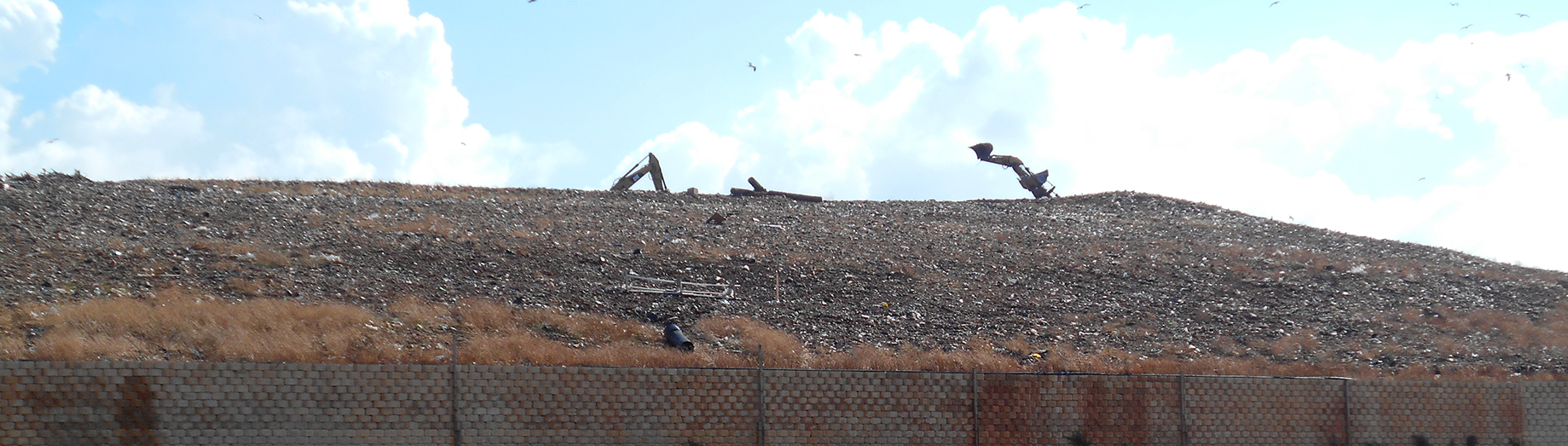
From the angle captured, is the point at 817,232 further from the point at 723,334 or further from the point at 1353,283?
the point at 1353,283

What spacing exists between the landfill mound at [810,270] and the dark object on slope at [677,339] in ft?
2.70

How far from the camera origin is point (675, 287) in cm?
1739

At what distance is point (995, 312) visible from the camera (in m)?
17.8

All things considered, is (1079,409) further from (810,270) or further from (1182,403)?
(810,270)

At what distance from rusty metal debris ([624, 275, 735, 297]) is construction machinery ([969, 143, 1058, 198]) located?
64.4ft

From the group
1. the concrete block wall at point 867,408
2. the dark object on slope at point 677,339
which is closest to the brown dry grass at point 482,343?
the dark object on slope at point 677,339

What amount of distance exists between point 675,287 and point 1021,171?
2098cm

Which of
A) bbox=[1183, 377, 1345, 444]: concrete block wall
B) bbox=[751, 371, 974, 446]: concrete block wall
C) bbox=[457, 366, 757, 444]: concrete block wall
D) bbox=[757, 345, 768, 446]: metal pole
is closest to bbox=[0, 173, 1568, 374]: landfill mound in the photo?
bbox=[1183, 377, 1345, 444]: concrete block wall

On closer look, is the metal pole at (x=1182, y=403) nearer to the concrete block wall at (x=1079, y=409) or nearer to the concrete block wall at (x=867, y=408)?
the concrete block wall at (x=1079, y=409)

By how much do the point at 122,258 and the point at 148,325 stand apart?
12.3ft

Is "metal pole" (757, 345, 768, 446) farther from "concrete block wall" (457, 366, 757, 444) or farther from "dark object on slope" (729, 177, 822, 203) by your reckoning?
"dark object on slope" (729, 177, 822, 203)

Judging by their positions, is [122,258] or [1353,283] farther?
[1353,283]

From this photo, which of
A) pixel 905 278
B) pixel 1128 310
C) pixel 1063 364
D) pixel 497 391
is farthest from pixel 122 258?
pixel 1128 310

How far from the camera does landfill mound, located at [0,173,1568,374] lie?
1588 cm
